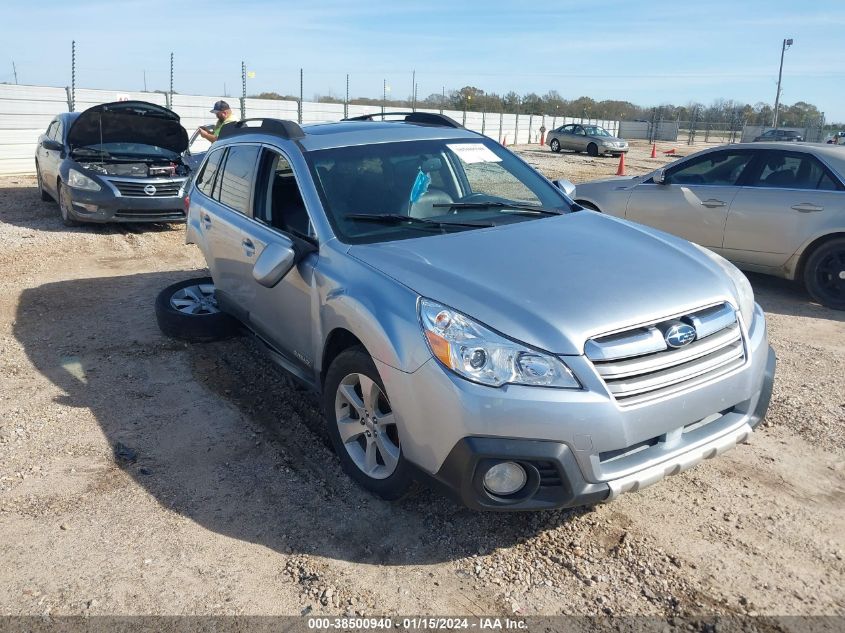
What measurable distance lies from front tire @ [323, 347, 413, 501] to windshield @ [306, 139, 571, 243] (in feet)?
2.39

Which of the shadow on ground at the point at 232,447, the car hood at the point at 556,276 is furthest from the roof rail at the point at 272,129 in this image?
the shadow on ground at the point at 232,447

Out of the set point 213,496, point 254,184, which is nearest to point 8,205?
point 254,184

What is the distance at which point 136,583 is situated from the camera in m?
2.95

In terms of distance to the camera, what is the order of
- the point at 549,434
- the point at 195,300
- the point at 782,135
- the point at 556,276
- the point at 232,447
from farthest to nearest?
the point at 782,135
the point at 195,300
the point at 232,447
the point at 556,276
the point at 549,434

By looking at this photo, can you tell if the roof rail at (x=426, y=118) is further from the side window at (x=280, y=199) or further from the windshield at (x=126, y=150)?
the windshield at (x=126, y=150)

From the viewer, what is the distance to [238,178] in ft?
16.4

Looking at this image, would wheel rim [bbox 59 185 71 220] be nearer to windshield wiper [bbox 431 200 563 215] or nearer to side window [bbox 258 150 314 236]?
side window [bbox 258 150 314 236]

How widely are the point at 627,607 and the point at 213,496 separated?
6.80ft

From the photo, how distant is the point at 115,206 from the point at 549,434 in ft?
29.0

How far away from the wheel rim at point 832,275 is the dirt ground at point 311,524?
6.95ft

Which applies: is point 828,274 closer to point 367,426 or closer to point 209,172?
point 367,426

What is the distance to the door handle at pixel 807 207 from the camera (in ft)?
23.1

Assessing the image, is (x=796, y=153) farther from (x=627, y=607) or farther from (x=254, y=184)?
(x=627, y=607)

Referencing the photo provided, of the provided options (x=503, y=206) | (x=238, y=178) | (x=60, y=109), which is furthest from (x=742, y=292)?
(x=60, y=109)
